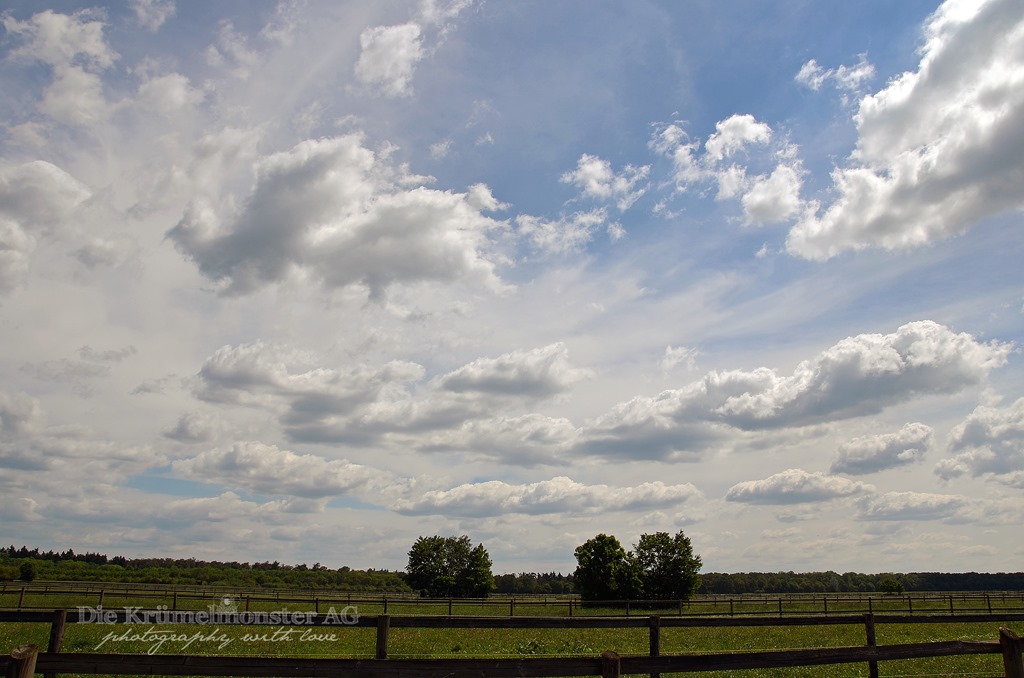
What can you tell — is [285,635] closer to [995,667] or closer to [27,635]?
[27,635]

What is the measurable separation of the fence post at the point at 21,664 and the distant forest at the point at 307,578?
89.3 m

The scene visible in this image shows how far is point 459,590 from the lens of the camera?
76.2 meters

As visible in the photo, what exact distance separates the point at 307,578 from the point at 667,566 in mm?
94982

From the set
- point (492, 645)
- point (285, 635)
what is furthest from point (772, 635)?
point (285, 635)

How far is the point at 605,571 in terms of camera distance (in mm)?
63375

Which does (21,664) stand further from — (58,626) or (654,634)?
(654,634)

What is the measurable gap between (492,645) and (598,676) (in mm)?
14972

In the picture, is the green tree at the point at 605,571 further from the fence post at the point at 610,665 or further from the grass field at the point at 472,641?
the fence post at the point at 610,665

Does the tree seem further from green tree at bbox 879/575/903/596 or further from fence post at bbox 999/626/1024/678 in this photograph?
fence post at bbox 999/626/1024/678

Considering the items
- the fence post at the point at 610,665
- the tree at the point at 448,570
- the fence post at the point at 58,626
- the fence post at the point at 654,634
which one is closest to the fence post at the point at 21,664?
the fence post at the point at 610,665

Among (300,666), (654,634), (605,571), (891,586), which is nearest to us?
(300,666)

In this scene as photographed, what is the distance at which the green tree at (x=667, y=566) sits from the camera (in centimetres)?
6359

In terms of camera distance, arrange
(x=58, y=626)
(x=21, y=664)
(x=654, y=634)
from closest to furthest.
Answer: (x=21, y=664) < (x=58, y=626) < (x=654, y=634)

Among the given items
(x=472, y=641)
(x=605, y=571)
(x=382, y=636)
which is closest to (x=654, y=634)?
(x=382, y=636)
